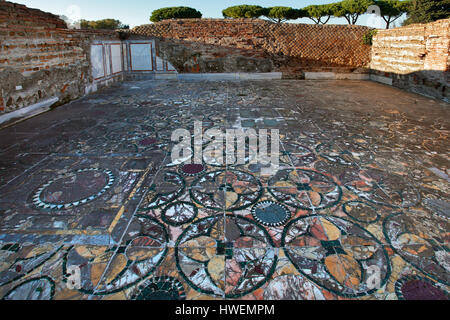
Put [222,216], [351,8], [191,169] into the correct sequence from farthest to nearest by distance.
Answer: [351,8], [191,169], [222,216]

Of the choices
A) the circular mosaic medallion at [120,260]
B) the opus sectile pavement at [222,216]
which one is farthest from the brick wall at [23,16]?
the circular mosaic medallion at [120,260]

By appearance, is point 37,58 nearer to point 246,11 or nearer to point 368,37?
point 368,37

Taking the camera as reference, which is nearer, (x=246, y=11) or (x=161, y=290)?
(x=161, y=290)

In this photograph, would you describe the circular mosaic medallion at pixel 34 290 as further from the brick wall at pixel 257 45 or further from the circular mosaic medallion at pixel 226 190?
the brick wall at pixel 257 45

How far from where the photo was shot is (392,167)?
256cm

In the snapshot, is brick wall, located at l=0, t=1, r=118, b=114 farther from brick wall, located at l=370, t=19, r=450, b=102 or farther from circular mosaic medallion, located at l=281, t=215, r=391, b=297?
brick wall, located at l=370, t=19, r=450, b=102

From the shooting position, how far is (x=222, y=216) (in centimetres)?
183

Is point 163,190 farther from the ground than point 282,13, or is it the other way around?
point 282,13

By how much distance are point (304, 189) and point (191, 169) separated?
3.20 feet

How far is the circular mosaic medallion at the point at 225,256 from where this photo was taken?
132 cm

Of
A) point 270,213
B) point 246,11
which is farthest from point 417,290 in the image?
point 246,11

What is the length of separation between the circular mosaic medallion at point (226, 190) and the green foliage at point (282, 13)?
17.6m

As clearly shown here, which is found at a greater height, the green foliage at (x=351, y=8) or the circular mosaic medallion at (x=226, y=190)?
the green foliage at (x=351, y=8)

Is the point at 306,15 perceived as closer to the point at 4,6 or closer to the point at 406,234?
the point at 4,6
